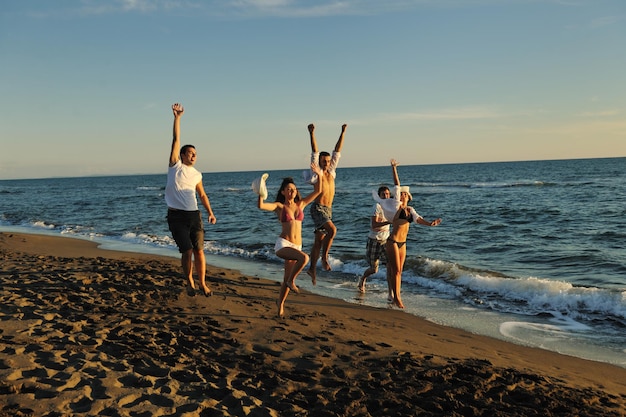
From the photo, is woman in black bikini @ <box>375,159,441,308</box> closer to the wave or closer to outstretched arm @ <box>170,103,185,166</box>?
the wave

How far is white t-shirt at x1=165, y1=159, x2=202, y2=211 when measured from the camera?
6.70 m

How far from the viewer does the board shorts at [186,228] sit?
683cm

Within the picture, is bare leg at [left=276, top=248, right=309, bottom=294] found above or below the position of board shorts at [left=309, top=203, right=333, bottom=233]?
below

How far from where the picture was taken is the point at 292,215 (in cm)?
620

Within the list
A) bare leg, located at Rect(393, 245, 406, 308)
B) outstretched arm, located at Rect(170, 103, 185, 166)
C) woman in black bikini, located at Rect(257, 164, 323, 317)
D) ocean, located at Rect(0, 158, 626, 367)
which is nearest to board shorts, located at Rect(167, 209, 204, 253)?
outstretched arm, located at Rect(170, 103, 185, 166)

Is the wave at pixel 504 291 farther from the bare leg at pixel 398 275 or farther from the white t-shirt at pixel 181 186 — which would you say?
the white t-shirt at pixel 181 186

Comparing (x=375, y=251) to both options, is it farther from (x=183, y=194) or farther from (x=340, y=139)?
(x=183, y=194)

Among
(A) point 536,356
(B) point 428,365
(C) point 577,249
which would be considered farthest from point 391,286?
(C) point 577,249

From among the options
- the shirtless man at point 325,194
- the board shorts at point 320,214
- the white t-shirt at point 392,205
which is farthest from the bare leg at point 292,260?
the white t-shirt at point 392,205

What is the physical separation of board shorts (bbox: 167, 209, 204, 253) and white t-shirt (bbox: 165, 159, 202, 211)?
0.33 ft

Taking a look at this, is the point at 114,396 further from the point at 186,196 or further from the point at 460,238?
the point at 460,238

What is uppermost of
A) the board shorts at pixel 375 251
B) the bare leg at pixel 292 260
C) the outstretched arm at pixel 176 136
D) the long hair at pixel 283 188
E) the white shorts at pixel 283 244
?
the outstretched arm at pixel 176 136

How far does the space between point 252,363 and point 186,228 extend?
9.13 ft

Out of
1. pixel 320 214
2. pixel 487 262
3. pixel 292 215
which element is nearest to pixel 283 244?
pixel 292 215
